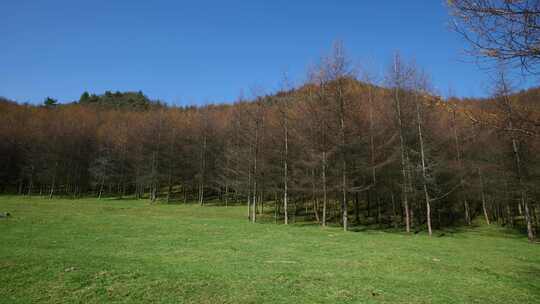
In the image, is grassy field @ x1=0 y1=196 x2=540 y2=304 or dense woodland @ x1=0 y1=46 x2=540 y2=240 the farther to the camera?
dense woodland @ x1=0 y1=46 x2=540 y2=240

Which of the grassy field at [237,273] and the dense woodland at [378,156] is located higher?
the dense woodland at [378,156]

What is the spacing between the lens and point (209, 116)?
1721 inches

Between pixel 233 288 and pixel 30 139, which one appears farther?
pixel 30 139

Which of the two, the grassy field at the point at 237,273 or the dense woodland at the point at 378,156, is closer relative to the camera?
the grassy field at the point at 237,273

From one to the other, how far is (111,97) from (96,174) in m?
96.0

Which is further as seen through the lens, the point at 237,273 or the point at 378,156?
the point at 378,156

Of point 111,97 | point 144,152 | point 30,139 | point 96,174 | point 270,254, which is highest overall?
point 111,97

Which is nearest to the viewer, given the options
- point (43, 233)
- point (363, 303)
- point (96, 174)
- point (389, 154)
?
point (363, 303)

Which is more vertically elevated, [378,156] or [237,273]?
[378,156]

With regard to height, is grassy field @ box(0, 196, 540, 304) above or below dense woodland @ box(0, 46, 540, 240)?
below

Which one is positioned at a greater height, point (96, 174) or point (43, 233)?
point (96, 174)

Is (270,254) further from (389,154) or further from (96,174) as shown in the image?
(96,174)

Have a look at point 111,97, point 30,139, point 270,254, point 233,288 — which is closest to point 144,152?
point 30,139

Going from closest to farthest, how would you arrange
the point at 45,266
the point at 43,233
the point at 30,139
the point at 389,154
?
the point at 45,266 → the point at 43,233 → the point at 389,154 → the point at 30,139
